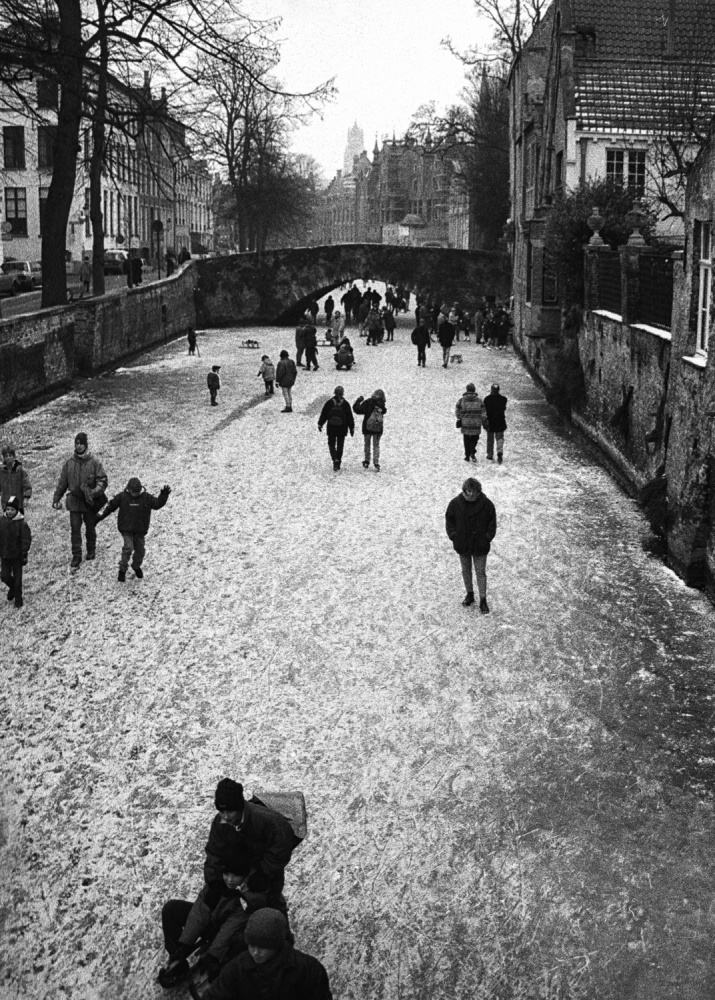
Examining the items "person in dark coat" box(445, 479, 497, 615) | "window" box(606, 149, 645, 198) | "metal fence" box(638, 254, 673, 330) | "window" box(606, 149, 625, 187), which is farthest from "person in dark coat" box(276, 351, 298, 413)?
"person in dark coat" box(445, 479, 497, 615)

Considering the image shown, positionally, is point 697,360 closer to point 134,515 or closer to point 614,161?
point 134,515

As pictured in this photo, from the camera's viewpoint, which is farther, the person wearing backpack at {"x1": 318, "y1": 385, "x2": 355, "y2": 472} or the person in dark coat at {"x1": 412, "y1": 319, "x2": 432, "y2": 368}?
the person in dark coat at {"x1": 412, "y1": 319, "x2": 432, "y2": 368}

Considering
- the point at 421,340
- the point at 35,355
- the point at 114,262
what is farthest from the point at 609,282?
the point at 114,262

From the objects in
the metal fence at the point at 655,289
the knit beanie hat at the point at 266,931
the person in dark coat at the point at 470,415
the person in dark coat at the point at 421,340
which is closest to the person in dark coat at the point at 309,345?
the person in dark coat at the point at 421,340

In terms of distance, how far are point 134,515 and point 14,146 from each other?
5188 centimetres

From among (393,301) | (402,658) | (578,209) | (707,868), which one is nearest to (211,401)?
(578,209)

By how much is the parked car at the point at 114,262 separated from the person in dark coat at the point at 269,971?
51.7 m

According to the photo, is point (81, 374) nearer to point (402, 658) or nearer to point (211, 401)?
point (211, 401)

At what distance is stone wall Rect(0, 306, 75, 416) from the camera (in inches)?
1022

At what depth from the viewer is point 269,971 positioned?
17.8ft

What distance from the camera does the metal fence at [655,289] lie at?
60.0ft

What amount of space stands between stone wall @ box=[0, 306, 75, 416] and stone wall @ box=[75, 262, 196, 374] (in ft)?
2.48

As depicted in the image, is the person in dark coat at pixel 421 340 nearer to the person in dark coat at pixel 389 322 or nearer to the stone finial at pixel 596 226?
the person in dark coat at pixel 389 322

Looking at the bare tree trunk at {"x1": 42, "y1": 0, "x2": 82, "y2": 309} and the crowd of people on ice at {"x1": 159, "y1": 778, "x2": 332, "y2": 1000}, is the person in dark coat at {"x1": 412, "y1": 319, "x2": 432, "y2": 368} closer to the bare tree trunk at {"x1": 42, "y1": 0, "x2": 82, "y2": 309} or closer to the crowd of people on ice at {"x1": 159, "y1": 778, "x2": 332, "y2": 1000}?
the bare tree trunk at {"x1": 42, "y1": 0, "x2": 82, "y2": 309}
